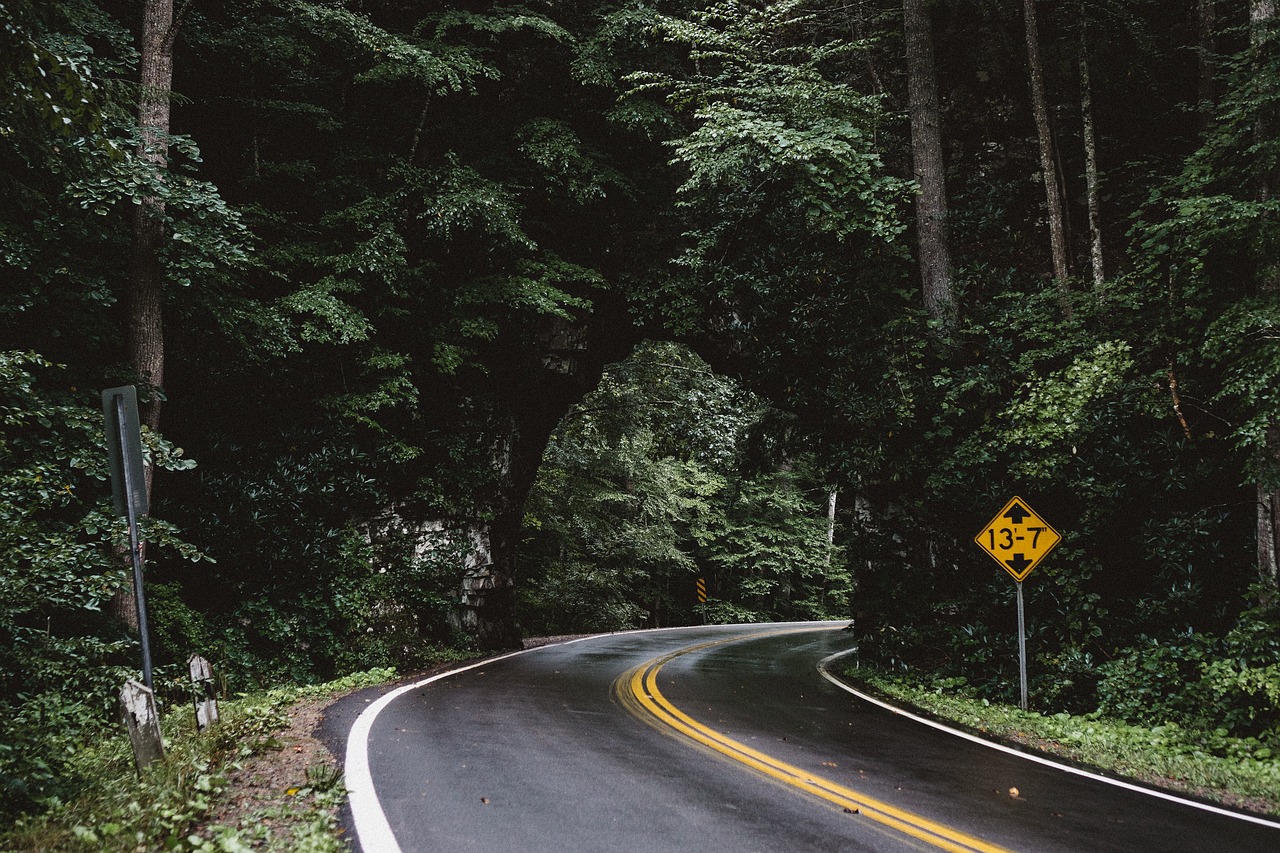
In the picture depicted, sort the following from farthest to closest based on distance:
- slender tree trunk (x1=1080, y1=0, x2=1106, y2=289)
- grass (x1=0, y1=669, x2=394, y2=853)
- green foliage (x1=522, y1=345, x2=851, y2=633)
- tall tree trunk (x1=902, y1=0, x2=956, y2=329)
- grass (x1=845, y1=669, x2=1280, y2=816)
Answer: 1. green foliage (x1=522, y1=345, x2=851, y2=633)
2. tall tree trunk (x1=902, y1=0, x2=956, y2=329)
3. slender tree trunk (x1=1080, y1=0, x2=1106, y2=289)
4. grass (x1=845, y1=669, x2=1280, y2=816)
5. grass (x1=0, y1=669, x2=394, y2=853)

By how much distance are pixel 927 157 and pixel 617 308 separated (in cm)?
725

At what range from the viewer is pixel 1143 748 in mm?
7773

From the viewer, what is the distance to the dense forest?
339 inches

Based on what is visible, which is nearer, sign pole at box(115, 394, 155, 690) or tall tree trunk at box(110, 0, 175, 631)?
sign pole at box(115, 394, 155, 690)

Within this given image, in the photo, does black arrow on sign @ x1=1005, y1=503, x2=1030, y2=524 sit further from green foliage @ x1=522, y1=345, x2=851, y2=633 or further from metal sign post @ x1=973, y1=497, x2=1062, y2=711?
green foliage @ x1=522, y1=345, x2=851, y2=633

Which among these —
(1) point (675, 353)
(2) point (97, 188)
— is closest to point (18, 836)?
(2) point (97, 188)

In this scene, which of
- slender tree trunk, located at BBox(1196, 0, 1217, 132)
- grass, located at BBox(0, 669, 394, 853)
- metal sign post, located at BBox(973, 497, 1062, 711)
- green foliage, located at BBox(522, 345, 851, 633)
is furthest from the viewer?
green foliage, located at BBox(522, 345, 851, 633)

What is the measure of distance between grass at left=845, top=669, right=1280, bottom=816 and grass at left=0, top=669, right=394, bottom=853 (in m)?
6.36

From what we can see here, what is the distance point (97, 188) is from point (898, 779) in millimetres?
10405

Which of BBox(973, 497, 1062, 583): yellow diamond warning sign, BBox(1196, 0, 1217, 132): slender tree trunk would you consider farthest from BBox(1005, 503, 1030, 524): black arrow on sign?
BBox(1196, 0, 1217, 132): slender tree trunk

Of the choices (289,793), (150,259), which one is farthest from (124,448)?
(150,259)

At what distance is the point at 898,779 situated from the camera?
5.75 meters

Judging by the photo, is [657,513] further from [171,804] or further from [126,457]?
[171,804]

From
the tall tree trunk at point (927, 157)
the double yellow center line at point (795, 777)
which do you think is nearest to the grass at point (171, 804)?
the double yellow center line at point (795, 777)
